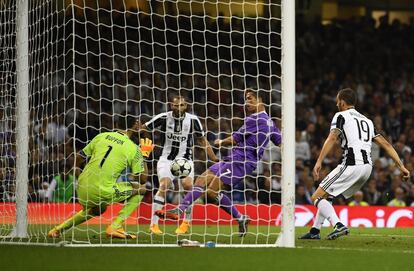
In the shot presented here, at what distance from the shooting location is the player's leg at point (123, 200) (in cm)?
1191

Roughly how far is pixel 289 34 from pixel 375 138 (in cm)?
243

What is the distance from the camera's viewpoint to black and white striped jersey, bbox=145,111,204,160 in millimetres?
14555

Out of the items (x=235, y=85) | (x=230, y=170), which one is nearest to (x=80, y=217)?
(x=230, y=170)

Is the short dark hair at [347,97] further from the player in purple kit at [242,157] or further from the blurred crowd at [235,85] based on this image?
the blurred crowd at [235,85]

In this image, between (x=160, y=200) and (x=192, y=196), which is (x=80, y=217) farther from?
(x=160, y=200)

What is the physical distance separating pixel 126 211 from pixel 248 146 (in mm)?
2033

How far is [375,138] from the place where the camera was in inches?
493

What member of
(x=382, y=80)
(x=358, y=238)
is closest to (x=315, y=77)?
(x=382, y=80)

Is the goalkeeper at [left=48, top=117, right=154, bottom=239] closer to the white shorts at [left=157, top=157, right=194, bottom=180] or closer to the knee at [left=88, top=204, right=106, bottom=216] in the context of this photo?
the knee at [left=88, top=204, right=106, bottom=216]

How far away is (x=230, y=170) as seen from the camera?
13594mm

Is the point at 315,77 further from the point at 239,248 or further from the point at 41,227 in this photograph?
the point at 239,248

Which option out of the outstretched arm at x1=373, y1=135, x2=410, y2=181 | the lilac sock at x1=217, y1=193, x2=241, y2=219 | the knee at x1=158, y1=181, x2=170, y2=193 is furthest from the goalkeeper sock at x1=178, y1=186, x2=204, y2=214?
the outstretched arm at x1=373, y1=135, x2=410, y2=181

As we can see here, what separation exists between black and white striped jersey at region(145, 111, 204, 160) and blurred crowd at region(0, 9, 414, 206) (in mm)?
1055

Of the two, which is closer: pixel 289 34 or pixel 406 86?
pixel 289 34
